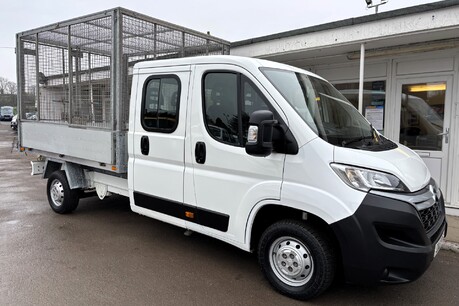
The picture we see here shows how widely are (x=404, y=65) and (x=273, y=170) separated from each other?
432 cm

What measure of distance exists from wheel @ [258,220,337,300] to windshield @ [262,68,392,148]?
33.5 inches

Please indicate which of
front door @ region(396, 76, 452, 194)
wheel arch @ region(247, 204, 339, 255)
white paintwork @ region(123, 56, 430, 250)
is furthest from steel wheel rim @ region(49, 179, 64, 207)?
front door @ region(396, 76, 452, 194)

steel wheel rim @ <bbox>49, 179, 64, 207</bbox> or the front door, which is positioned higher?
the front door

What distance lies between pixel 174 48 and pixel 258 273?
3787mm

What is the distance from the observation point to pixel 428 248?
279cm

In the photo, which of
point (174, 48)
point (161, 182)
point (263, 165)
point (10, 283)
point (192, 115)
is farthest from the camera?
point (174, 48)

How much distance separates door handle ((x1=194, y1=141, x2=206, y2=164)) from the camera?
3689mm

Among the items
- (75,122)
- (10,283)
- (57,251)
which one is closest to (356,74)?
(75,122)

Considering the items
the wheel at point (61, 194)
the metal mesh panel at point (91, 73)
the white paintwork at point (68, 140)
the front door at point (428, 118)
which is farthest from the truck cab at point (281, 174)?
the front door at point (428, 118)

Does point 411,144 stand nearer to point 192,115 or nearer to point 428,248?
point 428,248

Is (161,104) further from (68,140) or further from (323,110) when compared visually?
(68,140)

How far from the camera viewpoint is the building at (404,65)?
5.18 meters

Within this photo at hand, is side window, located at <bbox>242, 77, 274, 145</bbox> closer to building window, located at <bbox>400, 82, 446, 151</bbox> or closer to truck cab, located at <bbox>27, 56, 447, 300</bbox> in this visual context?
truck cab, located at <bbox>27, 56, 447, 300</bbox>

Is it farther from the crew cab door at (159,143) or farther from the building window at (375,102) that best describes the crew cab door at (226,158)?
the building window at (375,102)
